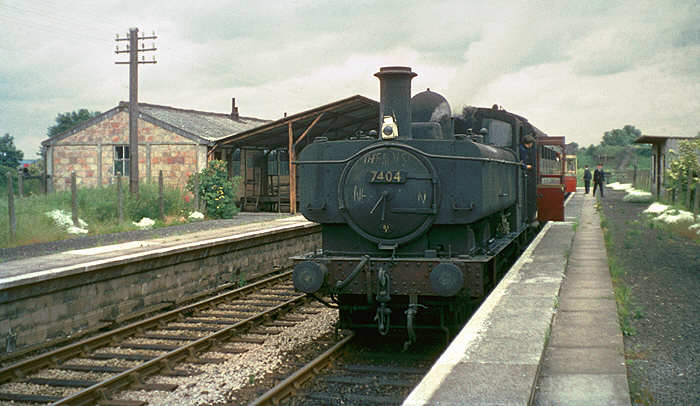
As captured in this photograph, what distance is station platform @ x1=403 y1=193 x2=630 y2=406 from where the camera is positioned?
4.32 metres

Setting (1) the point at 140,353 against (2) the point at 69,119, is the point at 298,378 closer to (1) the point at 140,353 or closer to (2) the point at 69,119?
(1) the point at 140,353

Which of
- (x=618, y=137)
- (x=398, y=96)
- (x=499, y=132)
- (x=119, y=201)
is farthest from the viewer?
(x=618, y=137)

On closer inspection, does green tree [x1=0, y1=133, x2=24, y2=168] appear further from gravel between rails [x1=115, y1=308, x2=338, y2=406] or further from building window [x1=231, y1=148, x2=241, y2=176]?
gravel between rails [x1=115, y1=308, x2=338, y2=406]

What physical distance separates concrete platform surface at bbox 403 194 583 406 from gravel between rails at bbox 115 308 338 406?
7.07ft

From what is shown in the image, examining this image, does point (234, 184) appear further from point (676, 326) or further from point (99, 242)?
point (676, 326)

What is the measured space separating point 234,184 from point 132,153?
3362 mm

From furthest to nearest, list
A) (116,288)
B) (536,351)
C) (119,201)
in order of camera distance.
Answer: (119,201) → (116,288) → (536,351)

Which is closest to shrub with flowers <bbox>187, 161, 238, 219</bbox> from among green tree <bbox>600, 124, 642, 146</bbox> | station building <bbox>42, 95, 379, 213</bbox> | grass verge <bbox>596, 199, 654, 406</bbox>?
station building <bbox>42, 95, 379, 213</bbox>

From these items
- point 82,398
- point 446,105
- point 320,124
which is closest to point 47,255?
point 82,398

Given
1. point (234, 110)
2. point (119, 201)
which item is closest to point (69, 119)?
point (234, 110)

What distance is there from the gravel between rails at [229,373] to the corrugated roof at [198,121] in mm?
15435

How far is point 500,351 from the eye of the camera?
5207 mm

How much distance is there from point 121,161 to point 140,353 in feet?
58.6

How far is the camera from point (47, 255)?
10.8 m
